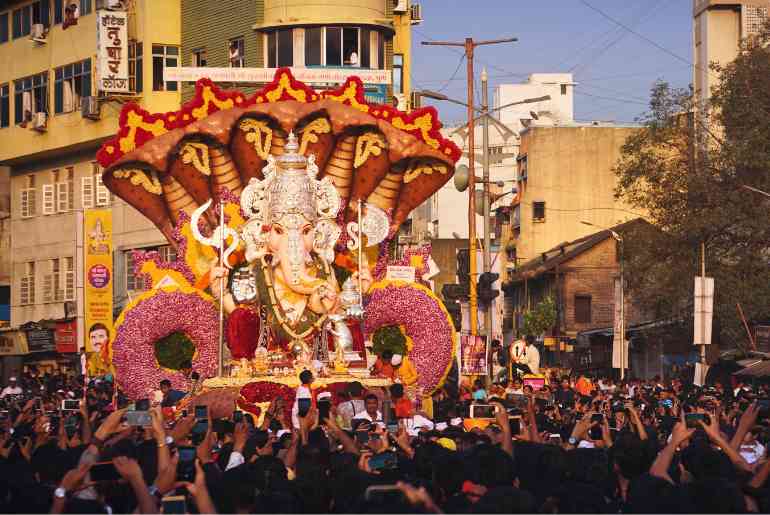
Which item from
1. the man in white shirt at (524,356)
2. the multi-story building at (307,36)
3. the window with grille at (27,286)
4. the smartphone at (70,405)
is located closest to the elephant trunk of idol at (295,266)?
the man in white shirt at (524,356)

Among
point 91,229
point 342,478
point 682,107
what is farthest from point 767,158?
point 342,478

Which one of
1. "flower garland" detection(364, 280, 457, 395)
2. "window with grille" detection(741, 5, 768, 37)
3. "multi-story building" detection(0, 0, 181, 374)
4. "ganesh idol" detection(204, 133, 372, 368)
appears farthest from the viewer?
"window with grille" detection(741, 5, 768, 37)

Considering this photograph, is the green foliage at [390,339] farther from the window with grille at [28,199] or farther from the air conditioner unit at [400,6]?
the window with grille at [28,199]

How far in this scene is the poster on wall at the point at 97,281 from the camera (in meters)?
39.4

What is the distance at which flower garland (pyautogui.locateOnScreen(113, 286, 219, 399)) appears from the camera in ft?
95.5

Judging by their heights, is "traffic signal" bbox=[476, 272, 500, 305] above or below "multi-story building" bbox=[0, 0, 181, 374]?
below

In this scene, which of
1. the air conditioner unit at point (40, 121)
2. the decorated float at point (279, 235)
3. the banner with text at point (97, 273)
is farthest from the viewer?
the air conditioner unit at point (40, 121)

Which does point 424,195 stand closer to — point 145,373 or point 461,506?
point 145,373

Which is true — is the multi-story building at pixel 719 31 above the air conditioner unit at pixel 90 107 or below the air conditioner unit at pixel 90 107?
above

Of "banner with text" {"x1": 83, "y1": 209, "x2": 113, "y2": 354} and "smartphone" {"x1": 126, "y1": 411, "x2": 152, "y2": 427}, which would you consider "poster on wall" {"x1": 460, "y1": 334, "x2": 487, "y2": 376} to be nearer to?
"banner with text" {"x1": 83, "y1": 209, "x2": 113, "y2": 354}

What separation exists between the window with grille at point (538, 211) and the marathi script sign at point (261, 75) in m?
42.6

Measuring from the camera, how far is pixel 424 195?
31562 millimetres

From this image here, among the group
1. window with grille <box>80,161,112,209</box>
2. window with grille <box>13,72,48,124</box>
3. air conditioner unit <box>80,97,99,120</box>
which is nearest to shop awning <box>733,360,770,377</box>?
air conditioner unit <box>80,97,99,120</box>

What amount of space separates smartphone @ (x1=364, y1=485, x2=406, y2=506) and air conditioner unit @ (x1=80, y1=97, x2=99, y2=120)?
150 feet
